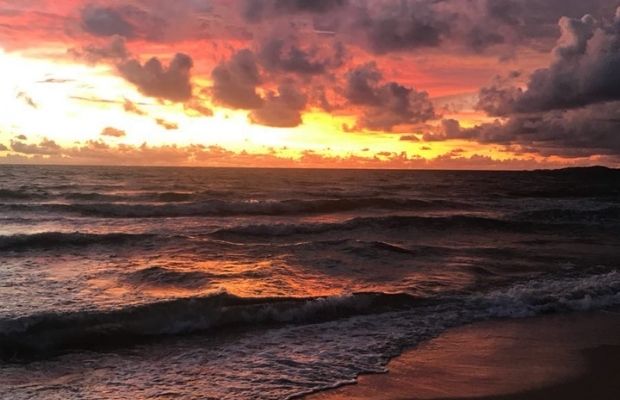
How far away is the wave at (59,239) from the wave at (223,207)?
9.63 metres

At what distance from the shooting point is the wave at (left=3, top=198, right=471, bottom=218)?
32.4 meters

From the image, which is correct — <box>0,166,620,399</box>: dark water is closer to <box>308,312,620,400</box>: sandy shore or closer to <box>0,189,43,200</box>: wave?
<box>308,312,620,400</box>: sandy shore

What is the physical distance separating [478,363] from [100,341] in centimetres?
625

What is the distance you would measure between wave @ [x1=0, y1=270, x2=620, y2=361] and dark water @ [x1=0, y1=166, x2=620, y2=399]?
0.04 meters

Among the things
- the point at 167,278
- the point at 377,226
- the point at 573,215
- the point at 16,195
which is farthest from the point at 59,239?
the point at 573,215

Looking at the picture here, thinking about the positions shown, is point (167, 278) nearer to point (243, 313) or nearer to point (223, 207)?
point (243, 313)

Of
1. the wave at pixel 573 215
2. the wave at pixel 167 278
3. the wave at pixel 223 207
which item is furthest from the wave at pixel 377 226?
the wave at pixel 167 278

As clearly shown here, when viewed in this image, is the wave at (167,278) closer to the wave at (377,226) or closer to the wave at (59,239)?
the wave at (59,239)

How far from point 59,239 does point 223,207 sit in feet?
49.8

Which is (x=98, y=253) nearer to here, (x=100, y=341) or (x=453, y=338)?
(x=100, y=341)

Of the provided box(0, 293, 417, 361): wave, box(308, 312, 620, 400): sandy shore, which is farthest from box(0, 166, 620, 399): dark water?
box(308, 312, 620, 400): sandy shore

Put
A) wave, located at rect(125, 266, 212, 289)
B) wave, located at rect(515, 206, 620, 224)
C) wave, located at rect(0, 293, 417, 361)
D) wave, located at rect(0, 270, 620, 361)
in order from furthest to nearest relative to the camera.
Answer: wave, located at rect(515, 206, 620, 224) → wave, located at rect(125, 266, 212, 289) → wave, located at rect(0, 270, 620, 361) → wave, located at rect(0, 293, 417, 361)

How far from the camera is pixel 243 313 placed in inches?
423

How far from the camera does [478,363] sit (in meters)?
8.38
